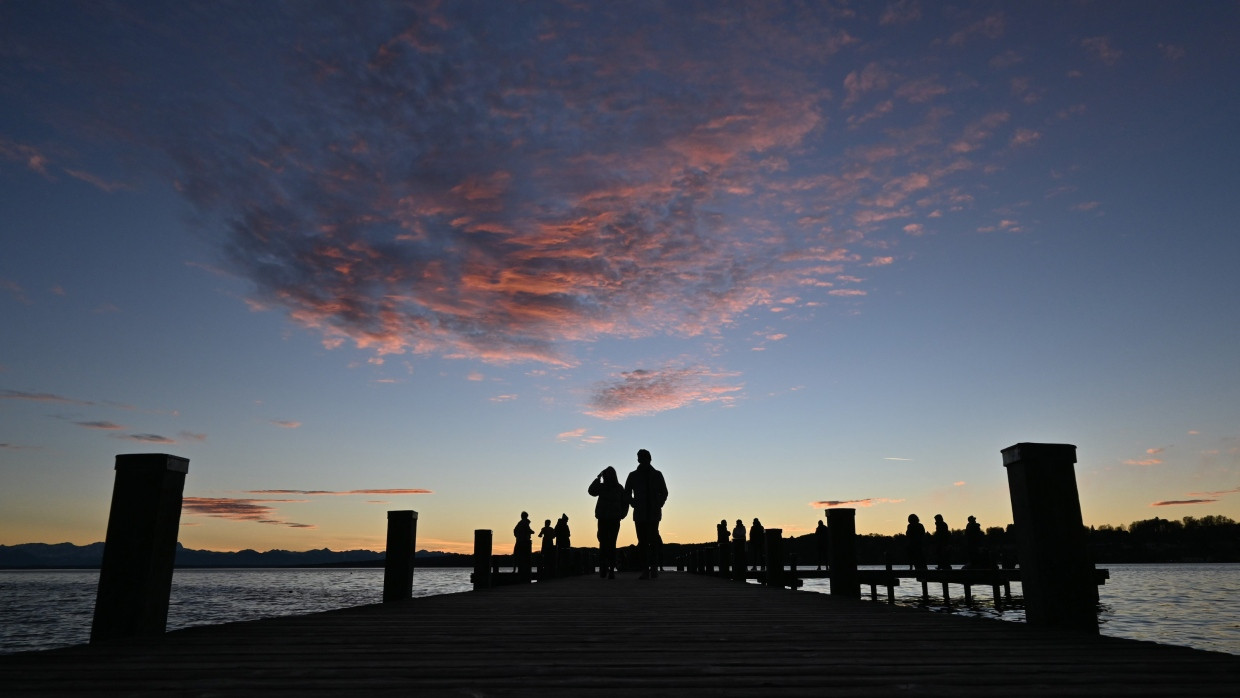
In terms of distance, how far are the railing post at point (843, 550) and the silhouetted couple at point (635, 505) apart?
5298 mm

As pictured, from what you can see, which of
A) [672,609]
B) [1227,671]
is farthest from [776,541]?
[1227,671]

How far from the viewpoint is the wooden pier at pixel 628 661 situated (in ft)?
10.4

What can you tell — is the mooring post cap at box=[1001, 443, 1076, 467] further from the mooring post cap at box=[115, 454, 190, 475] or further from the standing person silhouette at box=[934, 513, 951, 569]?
the standing person silhouette at box=[934, 513, 951, 569]

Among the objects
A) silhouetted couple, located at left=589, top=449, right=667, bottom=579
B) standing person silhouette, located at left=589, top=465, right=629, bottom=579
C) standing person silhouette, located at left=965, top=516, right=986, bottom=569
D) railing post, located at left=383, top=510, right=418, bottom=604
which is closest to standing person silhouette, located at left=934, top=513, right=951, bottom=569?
standing person silhouette, located at left=965, top=516, right=986, bottom=569

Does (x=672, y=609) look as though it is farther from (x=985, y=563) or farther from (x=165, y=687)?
(x=985, y=563)

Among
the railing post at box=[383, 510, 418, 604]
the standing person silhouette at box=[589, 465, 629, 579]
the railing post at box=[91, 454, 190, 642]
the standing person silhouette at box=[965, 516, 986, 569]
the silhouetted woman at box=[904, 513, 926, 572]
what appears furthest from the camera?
the silhouetted woman at box=[904, 513, 926, 572]

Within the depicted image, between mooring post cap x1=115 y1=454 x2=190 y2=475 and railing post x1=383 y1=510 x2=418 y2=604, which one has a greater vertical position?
mooring post cap x1=115 y1=454 x2=190 y2=475

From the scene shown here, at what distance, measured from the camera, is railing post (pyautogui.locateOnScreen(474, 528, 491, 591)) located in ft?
45.4

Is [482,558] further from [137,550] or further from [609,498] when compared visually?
[137,550]

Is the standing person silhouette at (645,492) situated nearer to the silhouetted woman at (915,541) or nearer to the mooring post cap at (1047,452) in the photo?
the mooring post cap at (1047,452)

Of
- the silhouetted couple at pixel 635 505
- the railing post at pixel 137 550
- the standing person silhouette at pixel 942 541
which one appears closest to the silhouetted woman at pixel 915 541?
the standing person silhouette at pixel 942 541

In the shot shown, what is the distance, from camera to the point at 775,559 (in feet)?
42.8

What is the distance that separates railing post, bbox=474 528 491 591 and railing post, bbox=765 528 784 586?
16.9 ft

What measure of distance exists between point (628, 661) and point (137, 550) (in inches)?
141
